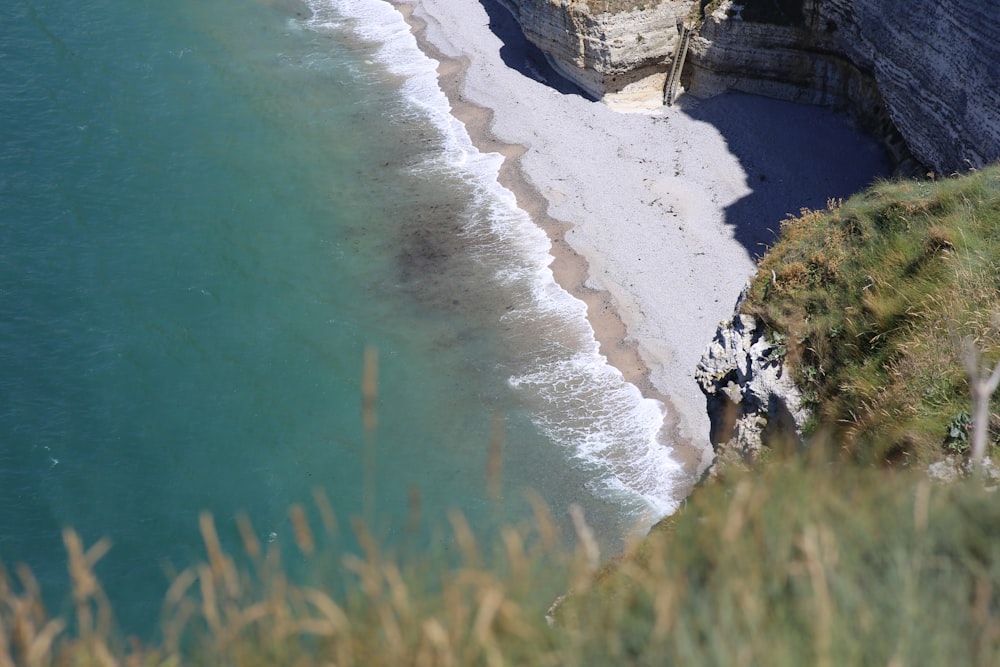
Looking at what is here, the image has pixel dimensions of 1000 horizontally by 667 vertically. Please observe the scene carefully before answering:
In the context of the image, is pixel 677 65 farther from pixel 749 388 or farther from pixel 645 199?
pixel 749 388

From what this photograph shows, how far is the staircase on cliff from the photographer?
120ft

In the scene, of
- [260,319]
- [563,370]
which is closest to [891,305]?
[563,370]

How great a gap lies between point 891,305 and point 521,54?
31189mm

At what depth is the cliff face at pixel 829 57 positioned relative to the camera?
2544 cm

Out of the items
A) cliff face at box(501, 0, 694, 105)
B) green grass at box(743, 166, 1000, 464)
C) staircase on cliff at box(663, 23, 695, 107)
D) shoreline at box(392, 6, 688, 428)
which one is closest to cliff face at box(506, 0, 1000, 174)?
cliff face at box(501, 0, 694, 105)

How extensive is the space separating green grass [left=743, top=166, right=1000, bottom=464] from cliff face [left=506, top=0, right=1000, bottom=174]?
11.1 meters

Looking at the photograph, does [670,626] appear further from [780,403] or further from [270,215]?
[270,215]

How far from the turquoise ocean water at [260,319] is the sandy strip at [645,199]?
102 centimetres

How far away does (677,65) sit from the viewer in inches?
1459

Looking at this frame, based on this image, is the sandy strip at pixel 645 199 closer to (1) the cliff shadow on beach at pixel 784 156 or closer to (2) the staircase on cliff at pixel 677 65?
(1) the cliff shadow on beach at pixel 784 156

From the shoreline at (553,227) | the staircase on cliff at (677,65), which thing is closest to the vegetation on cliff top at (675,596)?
the shoreline at (553,227)

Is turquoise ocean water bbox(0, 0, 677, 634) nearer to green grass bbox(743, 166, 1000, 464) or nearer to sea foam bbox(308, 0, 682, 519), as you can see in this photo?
sea foam bbox(308, 0, 682, 519)

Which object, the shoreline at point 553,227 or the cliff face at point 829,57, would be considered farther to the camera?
the shoreline at point 553,227

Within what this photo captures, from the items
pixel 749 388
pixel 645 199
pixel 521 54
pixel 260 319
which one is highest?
pixel 521 54
